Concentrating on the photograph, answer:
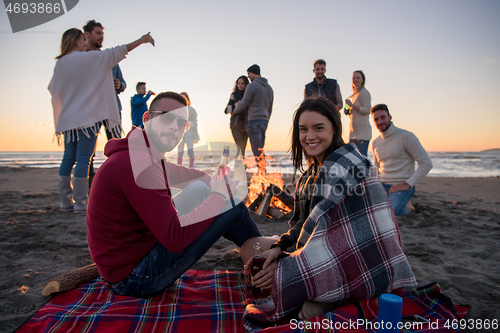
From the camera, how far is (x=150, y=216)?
1.74 m

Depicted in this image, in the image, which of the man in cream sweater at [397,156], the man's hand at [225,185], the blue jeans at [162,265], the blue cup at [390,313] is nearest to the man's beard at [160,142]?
the man's hand at [225,185]

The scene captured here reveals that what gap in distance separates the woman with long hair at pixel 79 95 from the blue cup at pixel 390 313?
14.1ft

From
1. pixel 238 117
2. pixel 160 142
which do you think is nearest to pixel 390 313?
pixel 160 142

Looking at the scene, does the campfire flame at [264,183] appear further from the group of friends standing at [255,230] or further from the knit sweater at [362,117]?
Answer: the group of friends standing at [255,230]

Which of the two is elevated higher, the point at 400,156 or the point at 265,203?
the point at 400,156

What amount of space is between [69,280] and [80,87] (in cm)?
311

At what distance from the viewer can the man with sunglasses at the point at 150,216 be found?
1761 millimetres

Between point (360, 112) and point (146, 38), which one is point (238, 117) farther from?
point (146, 38)

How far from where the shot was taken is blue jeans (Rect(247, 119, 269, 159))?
21.7 ft

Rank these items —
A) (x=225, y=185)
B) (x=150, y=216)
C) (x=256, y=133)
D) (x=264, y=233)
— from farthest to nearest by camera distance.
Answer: (x=256, y=133)
(x=264, y=233)
(x=225, y=185)
(x=150, y=216)

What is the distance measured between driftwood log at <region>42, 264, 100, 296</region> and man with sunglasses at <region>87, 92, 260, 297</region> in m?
0.46

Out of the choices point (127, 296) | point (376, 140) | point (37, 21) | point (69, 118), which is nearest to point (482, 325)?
point (127, 296)

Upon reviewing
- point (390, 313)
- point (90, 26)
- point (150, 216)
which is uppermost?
point (90, 26)

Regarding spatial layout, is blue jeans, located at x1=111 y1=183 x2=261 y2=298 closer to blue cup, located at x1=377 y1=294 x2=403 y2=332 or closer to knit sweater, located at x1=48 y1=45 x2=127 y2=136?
blue cup, located at x1=377 y1=294 x2=403 y2=332
